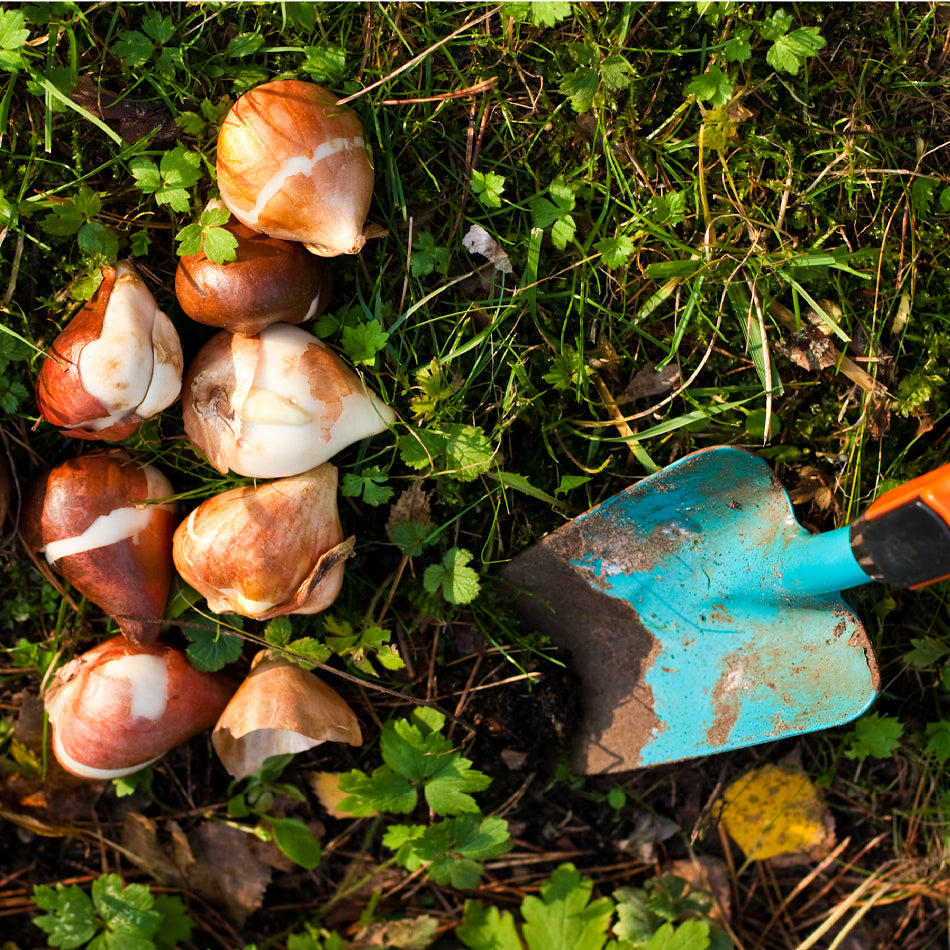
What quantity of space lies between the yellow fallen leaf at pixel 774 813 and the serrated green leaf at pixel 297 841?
46.2 inches

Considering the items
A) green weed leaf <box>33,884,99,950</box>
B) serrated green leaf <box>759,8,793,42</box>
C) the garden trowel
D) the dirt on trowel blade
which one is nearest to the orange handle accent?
the garden trowel

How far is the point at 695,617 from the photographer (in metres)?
1.97

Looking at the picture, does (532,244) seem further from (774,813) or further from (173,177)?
(774,813)

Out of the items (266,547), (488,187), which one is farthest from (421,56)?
(266,547)

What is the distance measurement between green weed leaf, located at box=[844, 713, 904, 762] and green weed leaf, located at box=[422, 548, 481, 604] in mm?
1180

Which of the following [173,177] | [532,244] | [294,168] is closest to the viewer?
[294,168]

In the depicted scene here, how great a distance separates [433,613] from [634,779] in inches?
30.8

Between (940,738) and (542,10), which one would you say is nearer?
(542,10)

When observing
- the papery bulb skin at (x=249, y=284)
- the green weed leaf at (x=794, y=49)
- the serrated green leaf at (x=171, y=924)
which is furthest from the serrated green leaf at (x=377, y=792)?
the green weed leaf at (x=794, y=49)

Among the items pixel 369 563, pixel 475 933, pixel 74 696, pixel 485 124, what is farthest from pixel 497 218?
pixel 475 933

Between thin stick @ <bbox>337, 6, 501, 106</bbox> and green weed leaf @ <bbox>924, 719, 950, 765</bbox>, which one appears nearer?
thin stick @ <bbox>337, 6, 501, 106</bbox>

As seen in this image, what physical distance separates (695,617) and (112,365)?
1540 millimetres

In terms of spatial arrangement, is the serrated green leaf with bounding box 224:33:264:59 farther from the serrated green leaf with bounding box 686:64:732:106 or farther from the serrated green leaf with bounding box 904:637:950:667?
the serrated green leaf with bounding box 904:637:950:667

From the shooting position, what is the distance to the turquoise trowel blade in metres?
1.87
